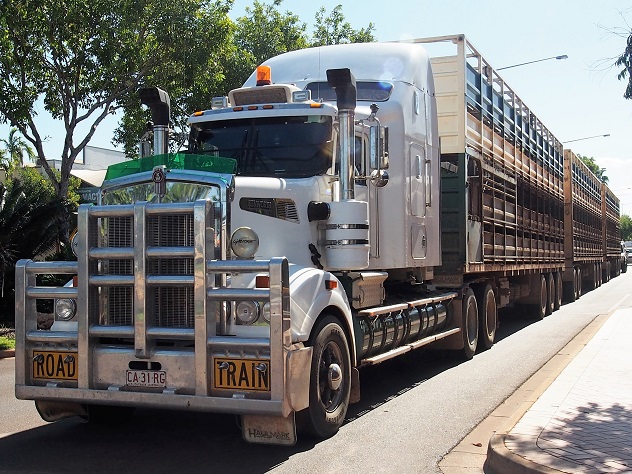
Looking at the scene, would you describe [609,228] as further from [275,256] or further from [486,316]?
[275,256]

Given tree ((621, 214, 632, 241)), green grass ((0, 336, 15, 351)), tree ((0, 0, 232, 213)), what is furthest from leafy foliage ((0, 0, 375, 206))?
tree ((621, 214, 632, 241))

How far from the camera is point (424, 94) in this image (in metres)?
9.90

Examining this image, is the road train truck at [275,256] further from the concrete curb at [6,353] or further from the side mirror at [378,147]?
the concrete curb at [6,353]

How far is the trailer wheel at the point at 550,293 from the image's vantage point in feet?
63.7

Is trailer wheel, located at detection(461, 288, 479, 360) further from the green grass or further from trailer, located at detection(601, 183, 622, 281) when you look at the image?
trailer, located at detection(601, 183, 622, 281)

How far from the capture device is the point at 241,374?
548 centimetres

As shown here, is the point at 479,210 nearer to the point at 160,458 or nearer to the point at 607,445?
the point at 607,445

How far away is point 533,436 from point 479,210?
6.26 m

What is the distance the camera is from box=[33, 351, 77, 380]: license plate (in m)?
5.93

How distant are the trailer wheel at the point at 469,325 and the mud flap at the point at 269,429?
6.11 metres

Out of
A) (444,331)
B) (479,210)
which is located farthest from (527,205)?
(444,331)

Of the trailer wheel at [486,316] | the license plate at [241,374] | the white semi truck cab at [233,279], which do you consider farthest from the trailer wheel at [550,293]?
the license plate at [241,374]

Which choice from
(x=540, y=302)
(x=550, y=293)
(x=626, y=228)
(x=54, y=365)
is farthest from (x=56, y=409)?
(x=626, y=228)

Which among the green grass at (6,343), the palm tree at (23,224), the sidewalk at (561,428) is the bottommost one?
the sidewalk at (561,428)
